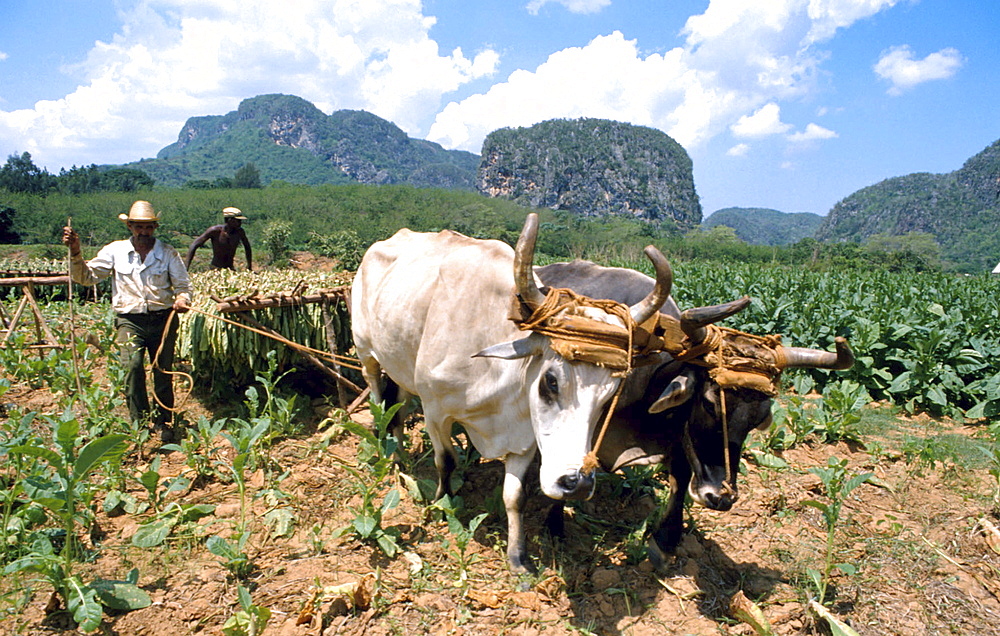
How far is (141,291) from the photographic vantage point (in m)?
4.84

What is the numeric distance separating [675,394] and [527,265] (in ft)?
3.32

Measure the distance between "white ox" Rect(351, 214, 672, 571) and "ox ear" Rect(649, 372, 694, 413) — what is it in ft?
1.28

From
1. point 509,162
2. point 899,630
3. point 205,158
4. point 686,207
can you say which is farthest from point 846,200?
point 205,158

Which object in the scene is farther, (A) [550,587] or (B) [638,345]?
(A) [550,587]

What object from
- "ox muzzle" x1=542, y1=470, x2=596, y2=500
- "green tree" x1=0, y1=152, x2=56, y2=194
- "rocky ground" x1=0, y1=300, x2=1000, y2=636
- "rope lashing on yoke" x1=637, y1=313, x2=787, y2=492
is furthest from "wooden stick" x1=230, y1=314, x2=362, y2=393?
"green tree" x1=0, y1=152, x2=56, y2=194

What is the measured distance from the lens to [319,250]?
133 ft

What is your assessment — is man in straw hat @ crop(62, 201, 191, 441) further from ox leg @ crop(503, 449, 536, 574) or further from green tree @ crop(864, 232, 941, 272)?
green tree @ crop(864, 232, 941, 272)

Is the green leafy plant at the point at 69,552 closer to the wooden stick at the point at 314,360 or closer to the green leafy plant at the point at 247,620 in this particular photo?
the green leafy plant at the point at 247,620

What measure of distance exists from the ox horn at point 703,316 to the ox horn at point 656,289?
0.16 meters

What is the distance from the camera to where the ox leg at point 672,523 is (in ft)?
11.6

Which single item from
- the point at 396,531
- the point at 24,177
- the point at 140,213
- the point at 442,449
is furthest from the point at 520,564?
the point at 24,177

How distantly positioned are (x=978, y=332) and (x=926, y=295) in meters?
4.86

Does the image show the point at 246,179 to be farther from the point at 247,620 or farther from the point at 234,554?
the point at 247,620

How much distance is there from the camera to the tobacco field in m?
3.02
